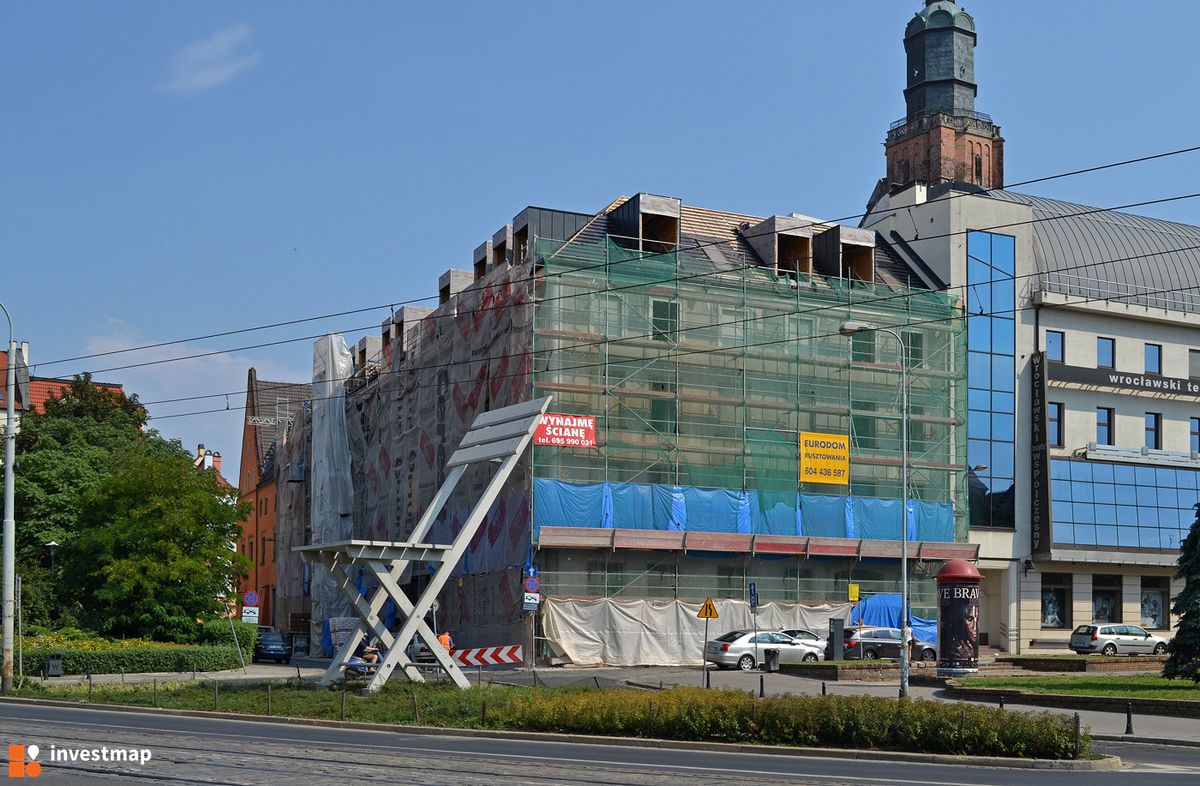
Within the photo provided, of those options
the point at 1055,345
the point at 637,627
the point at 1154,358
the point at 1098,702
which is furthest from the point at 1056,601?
the point at 1098,702

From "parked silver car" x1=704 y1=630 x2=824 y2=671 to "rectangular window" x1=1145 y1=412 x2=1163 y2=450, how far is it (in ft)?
78.8

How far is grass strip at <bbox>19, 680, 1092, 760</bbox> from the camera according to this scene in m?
21.3

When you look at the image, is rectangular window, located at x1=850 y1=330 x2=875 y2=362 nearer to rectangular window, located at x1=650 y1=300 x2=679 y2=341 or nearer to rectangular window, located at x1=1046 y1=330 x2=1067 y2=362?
rectangular window, located at x1=650 y1=300 x2=679 y2=341

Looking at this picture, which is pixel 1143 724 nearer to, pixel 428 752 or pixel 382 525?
pixel 428 752

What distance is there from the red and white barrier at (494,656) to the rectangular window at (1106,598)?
27.0 meters

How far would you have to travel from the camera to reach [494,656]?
4494 centimetres

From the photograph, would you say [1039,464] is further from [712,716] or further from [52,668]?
[712,716]

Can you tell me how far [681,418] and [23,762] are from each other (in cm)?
3506

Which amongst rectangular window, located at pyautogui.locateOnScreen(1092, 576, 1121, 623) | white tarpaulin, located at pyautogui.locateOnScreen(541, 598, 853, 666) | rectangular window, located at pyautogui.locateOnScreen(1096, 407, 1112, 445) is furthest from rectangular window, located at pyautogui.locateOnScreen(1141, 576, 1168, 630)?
white tarpaulin, located at pyautogui.locateOnScreen(541, 598, 853, 666)

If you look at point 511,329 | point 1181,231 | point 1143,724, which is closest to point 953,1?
point 1181,231

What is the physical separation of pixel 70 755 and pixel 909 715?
39.6 ft

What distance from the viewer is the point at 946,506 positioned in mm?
55469

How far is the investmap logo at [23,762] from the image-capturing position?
16297 mm

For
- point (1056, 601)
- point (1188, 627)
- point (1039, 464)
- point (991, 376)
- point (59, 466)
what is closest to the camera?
point (1188, 627)
